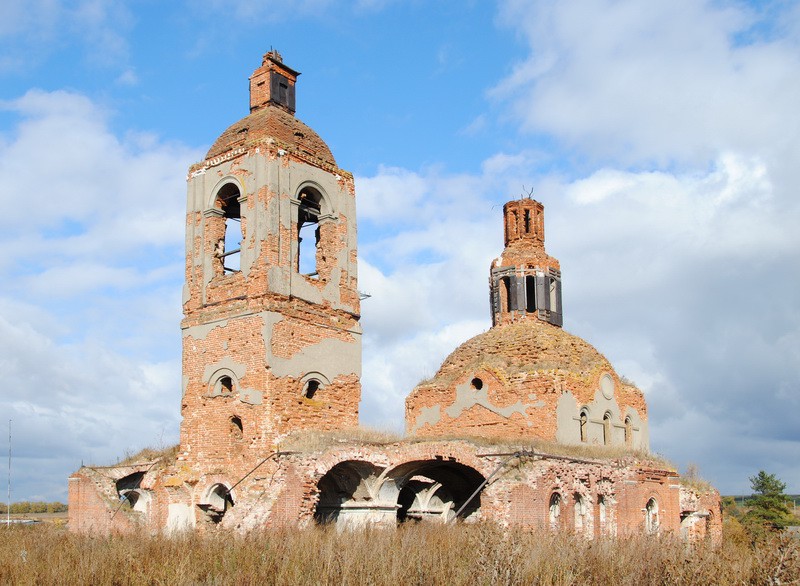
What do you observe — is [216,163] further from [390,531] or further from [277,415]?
[390,531]

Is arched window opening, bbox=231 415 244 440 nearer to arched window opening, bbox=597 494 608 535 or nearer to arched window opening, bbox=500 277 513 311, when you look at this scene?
arched window opening, bbox=597 494 608 535

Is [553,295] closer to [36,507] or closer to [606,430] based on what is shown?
[606,430]

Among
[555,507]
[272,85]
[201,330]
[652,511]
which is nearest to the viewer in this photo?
[555,507]

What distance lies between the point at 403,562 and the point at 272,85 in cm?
1404

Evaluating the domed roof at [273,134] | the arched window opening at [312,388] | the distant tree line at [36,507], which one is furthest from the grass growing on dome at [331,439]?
the distant tree line at [36,507]

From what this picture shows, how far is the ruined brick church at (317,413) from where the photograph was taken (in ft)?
55.5

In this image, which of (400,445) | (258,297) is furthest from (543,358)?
(258,297)

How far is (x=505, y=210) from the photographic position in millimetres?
27203

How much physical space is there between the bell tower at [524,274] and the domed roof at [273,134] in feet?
23.2

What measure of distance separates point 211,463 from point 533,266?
38.2 feet

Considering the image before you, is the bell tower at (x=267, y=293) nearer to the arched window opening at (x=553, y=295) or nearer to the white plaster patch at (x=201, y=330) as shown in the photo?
the white plaster patch at (x=201, y=330)

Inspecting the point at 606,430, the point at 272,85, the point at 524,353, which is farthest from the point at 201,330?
the point at 606,430

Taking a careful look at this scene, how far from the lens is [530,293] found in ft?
85.1

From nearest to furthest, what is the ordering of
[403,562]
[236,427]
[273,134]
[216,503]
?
1. [403,562]
2. [236,427]
3. [216,503]
4. [273,134]
